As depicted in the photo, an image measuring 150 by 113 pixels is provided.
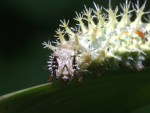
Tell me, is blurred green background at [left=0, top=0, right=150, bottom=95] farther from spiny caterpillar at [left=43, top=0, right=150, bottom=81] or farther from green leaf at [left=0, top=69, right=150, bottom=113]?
green leaf at [left=0, top=69, right=150, bottom=113]

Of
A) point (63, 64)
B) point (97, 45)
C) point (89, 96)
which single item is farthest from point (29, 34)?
point (89, 96)

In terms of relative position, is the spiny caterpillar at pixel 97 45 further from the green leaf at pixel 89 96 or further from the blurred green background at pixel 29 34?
the blurred green background at pixel 29 34

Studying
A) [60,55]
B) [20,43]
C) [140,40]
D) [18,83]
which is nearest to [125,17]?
[140,40]

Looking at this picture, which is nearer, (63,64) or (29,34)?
(63,64)

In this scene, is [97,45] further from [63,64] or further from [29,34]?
[29,34]

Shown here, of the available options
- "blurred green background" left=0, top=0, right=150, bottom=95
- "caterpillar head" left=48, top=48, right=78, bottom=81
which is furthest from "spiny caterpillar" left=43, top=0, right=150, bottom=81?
"blurred green background" left=0, top=0, right=150, bottom=95

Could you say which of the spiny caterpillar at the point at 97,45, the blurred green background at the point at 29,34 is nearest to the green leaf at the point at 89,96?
the spiny caterpillar at the point at 97,45
